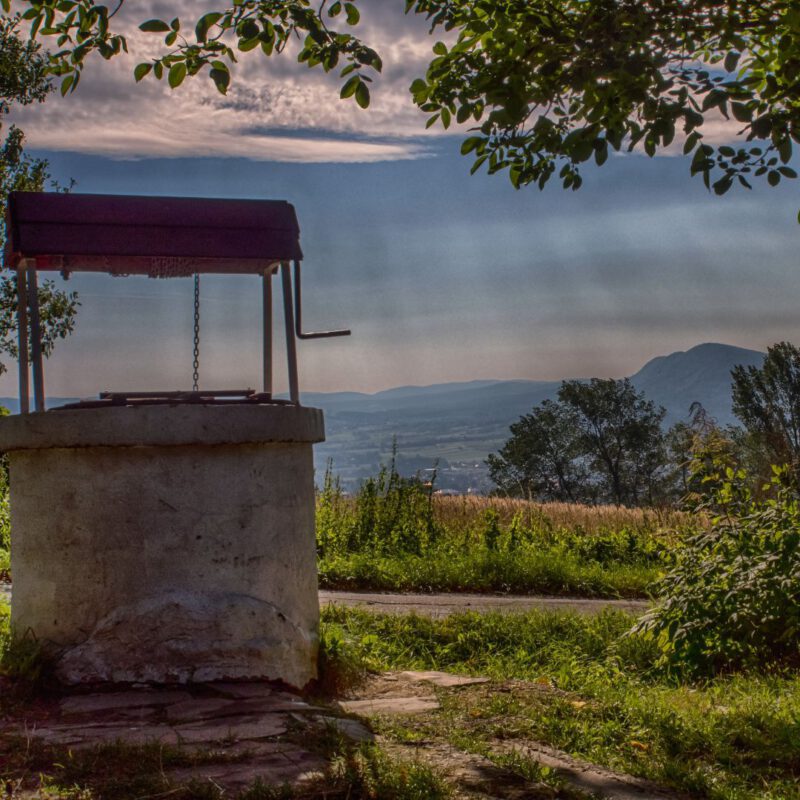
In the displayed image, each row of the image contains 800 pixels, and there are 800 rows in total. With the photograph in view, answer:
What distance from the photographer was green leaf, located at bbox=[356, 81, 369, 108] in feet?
17.3

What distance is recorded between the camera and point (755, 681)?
229 inches

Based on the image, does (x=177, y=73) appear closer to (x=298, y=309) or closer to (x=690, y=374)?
(x=298, y=309)

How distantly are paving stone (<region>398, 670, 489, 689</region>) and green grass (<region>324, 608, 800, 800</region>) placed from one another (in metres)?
0.14

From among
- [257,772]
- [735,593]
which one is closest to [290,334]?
[257,772]

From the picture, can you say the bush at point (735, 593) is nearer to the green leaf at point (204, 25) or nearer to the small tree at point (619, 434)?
the green leaf at point (204, 25)

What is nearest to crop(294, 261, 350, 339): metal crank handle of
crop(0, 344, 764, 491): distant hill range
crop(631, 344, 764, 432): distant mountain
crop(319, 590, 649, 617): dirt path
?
crop(319, 590, 649, 617): dirt path

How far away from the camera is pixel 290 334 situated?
5.55 meters

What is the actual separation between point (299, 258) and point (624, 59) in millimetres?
2166

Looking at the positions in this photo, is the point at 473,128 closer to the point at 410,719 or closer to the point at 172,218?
the point at 172,218

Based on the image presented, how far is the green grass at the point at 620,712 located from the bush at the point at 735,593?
252mm

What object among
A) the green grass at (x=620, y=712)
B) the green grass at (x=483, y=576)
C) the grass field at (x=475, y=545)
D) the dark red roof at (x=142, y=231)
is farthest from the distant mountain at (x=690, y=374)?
the dark red roof at (x=142, y=231)

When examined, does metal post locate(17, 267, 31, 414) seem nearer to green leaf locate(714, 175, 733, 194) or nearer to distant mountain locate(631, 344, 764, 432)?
green leaf locate(714, 175, 733, 194)

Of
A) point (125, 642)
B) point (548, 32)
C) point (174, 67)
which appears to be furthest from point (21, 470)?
point (548, 32)

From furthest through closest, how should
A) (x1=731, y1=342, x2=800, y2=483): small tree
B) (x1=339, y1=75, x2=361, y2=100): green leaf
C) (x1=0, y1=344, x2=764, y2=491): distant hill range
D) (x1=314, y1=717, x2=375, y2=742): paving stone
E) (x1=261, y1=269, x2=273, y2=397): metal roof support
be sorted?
(x1=0, y1=344, x2=764, y2=491): distant hill range
(x1=731, y1=342, x2=800, y2=483): small tree
(x1=261, y1=269, x2=273, y2=397): metal roof support
(x1=339, y1=75, x2=361, y2=100): green leaf
(x1=314, y1=717, x2=375, y2=742): paving stone
